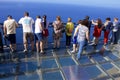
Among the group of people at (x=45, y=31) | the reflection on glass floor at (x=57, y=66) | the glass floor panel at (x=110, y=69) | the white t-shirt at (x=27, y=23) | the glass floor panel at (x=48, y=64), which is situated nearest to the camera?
the reflection on glass floor at (x=57, y=66)

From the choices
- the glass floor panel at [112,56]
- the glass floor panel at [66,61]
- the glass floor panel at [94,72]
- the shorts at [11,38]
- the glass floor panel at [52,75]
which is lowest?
the glass floor panel at [94,72]

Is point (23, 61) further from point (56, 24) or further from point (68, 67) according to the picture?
point (56, 24)

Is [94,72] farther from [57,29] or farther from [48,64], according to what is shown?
[57,29]

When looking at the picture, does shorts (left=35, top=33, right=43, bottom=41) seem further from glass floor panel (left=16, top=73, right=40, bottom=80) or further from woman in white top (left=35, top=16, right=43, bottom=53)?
glass floor panel (left=16, top=73, right=40, bottom=80)

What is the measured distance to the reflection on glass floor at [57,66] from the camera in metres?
11.5

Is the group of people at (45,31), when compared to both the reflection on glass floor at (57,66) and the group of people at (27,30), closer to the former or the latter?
the group of people at (27,30)

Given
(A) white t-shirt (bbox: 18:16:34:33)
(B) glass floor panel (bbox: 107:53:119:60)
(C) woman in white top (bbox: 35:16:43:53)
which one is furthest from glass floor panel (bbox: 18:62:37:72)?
(B) glass floor panel (bbox: 107:53:119:60)

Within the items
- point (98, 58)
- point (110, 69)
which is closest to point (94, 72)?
point (110, 69)

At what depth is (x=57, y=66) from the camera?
1264 cm

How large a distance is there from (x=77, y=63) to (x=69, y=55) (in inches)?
Result: 48.1

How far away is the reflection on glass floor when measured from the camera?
11.5 metres

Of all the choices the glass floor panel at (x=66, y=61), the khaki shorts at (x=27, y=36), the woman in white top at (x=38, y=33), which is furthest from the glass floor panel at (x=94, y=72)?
the khaki shorts at (x=27, y=36)

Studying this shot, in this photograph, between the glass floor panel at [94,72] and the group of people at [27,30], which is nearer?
the glass floor panel at [94,72]

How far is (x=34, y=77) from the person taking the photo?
11.2 metres
